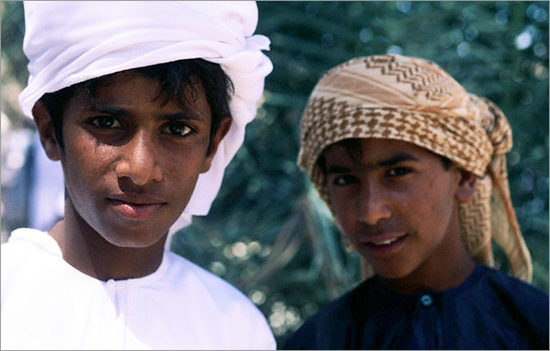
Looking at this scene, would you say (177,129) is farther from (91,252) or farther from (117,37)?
(91,252)

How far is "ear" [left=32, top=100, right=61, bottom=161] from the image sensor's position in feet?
5.47

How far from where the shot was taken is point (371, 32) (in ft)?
10.9

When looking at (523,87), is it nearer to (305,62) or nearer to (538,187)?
(538,187)

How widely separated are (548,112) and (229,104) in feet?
6.70

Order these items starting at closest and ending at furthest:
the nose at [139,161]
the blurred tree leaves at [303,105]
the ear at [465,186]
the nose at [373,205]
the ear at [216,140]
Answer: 1. the nose at [139,161]
2. the ear at [216,140]
3. the nose at [373,205]
4. the ear at [465,186]
5. the blurred tree leaves at [303,105]

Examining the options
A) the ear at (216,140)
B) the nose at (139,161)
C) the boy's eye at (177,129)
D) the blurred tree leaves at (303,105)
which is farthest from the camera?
the blurred tree leaves at (303,105)

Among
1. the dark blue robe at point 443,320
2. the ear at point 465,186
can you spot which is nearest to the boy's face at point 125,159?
the dark blue robe at point 443,320

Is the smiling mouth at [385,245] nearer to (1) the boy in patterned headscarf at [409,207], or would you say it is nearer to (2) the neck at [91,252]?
(1) the boy in patterned headscarf at [409,207]

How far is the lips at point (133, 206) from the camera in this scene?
1.56 metres

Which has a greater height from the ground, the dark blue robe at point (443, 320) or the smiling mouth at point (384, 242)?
the smiling mouth at point (384, 242)

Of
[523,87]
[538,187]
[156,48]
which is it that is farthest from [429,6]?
[156,48]

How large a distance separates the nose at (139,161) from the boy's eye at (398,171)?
82 cm

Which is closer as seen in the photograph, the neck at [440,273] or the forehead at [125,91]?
the forehead at [125,91]

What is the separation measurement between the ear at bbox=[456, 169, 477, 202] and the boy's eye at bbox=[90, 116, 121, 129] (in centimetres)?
120
